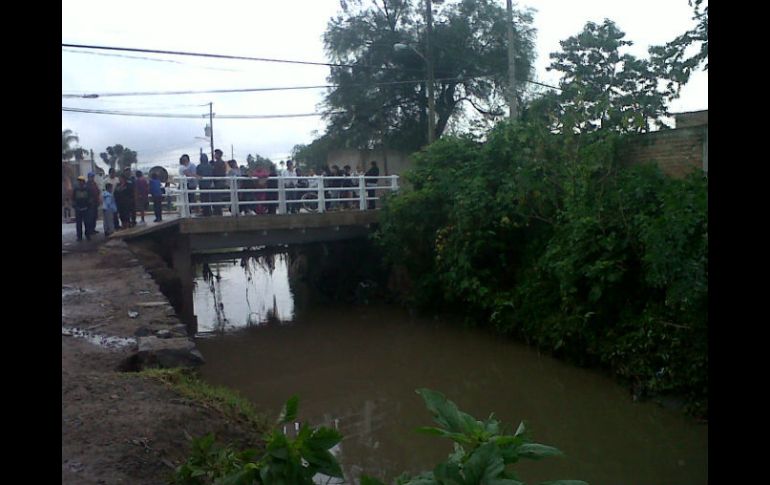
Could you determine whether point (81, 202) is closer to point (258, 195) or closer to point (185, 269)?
point (185, 269)

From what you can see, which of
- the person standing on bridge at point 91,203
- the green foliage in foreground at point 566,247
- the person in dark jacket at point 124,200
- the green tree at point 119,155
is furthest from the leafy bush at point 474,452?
the green tree at point 119,155

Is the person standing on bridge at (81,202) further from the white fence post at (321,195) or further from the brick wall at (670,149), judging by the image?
the brick wall at (670,149)

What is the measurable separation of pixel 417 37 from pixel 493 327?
15137mm

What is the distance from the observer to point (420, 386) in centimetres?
990

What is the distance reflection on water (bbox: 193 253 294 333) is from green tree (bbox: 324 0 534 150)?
20.9ft

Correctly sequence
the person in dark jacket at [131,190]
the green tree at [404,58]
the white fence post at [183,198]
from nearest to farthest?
the white fence post at [183,198] → the person in dark jacket at [131,190] → the green tree at [404,58]

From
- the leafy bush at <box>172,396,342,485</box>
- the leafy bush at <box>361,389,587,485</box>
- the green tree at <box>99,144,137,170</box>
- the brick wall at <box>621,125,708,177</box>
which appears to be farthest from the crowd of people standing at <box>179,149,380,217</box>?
the green tree at <box>99,144,137,170</box>

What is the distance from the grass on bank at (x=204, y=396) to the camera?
5.81m

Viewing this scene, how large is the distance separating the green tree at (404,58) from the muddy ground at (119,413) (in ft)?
53.2

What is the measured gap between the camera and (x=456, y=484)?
1.51 m

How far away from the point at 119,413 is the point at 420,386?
18.2 feet

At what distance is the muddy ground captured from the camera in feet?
13.5

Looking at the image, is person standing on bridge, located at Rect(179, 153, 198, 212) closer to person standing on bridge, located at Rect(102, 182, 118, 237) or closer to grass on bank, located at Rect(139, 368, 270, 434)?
person standing on bridge, located at Rect(102, 182, 118, 237)

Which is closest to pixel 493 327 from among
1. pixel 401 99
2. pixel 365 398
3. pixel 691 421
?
pixel 365 398
